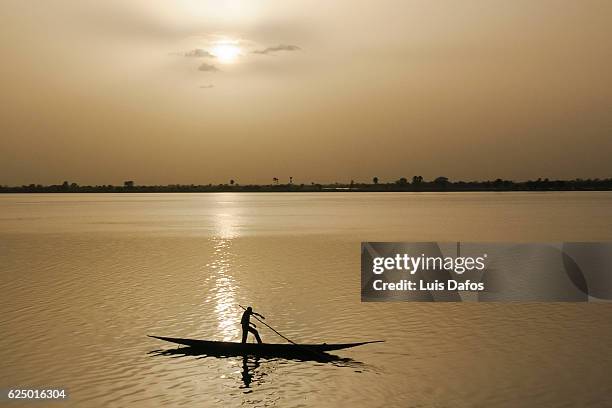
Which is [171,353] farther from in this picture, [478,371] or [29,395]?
[478,371]

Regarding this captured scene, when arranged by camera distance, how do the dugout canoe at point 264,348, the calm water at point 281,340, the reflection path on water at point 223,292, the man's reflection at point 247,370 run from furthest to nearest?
the reflection path on water at point 223,292 < the dugout canoe at point 264,348 < the man's reflection at point 247,370 < the calm water at point 281,340

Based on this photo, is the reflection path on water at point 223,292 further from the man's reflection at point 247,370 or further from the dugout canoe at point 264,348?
the man's reflection at point 247,370

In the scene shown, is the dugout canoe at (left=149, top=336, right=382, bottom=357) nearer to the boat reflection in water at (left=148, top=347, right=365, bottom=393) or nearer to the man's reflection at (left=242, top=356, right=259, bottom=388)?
the boat reflection in water at (left=148, top=347, right=365, bottom=393)

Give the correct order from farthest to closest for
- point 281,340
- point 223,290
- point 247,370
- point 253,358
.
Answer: point 223,290 < point 281,340 < point 253,358 < point 247,370

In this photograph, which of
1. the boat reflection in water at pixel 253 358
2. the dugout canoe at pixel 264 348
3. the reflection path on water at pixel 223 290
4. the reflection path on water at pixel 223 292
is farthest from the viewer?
the reflection path on water at pixel 223 290

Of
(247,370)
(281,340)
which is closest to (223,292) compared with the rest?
(281,340)

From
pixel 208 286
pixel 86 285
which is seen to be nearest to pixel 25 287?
pixel 86 285

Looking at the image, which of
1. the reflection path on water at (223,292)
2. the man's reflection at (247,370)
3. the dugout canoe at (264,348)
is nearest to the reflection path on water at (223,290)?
the reflection path on water at (223,292)

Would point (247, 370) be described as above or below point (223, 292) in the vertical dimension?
above

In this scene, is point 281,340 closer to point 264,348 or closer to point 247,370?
point 264,348

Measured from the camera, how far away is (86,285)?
50.5 m

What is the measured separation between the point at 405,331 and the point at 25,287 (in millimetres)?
30096

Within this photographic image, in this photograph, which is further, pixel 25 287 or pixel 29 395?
pixel 25 287

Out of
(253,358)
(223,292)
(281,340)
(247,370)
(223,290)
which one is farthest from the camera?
(223,290)
